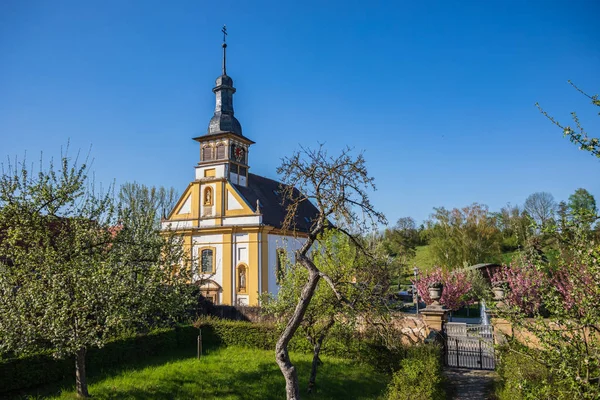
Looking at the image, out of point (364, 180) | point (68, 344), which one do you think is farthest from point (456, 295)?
point (68, 344)

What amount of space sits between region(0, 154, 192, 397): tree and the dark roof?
64.5 feet

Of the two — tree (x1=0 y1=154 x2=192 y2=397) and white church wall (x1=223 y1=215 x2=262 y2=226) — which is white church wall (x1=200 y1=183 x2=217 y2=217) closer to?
white church wall (x1=223 y1=215 x2=262 y2=226)

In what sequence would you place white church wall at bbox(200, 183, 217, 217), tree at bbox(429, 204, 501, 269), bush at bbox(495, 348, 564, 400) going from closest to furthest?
bush at bbox(495, 348, 564, 400)
white church wall at bbox(200, 183, 217, 217)
tree at bbox(429, 204, 501, 269)

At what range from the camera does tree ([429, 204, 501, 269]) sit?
143 feet

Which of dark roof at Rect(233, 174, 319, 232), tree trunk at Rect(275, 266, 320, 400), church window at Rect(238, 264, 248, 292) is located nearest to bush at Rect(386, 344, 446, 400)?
tree trunk at Rect(275, 266, 320, 400)

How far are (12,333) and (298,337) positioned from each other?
10.5 m

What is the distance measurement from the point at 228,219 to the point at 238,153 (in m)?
5.45

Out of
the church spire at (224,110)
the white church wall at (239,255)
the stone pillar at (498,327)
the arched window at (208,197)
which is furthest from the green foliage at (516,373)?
the church spire at (224,110)

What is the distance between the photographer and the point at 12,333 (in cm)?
950

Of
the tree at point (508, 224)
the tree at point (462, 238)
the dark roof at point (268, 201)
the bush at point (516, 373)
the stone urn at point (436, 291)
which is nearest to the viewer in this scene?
the bush at point (516, 373)

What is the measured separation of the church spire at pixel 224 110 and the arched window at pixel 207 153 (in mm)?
1171

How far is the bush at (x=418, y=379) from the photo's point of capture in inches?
381

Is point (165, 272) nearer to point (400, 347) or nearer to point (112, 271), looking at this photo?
point (112, 271)

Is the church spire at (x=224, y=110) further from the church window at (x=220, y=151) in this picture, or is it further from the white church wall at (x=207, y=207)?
the white church wall at (x=207, y=207)
